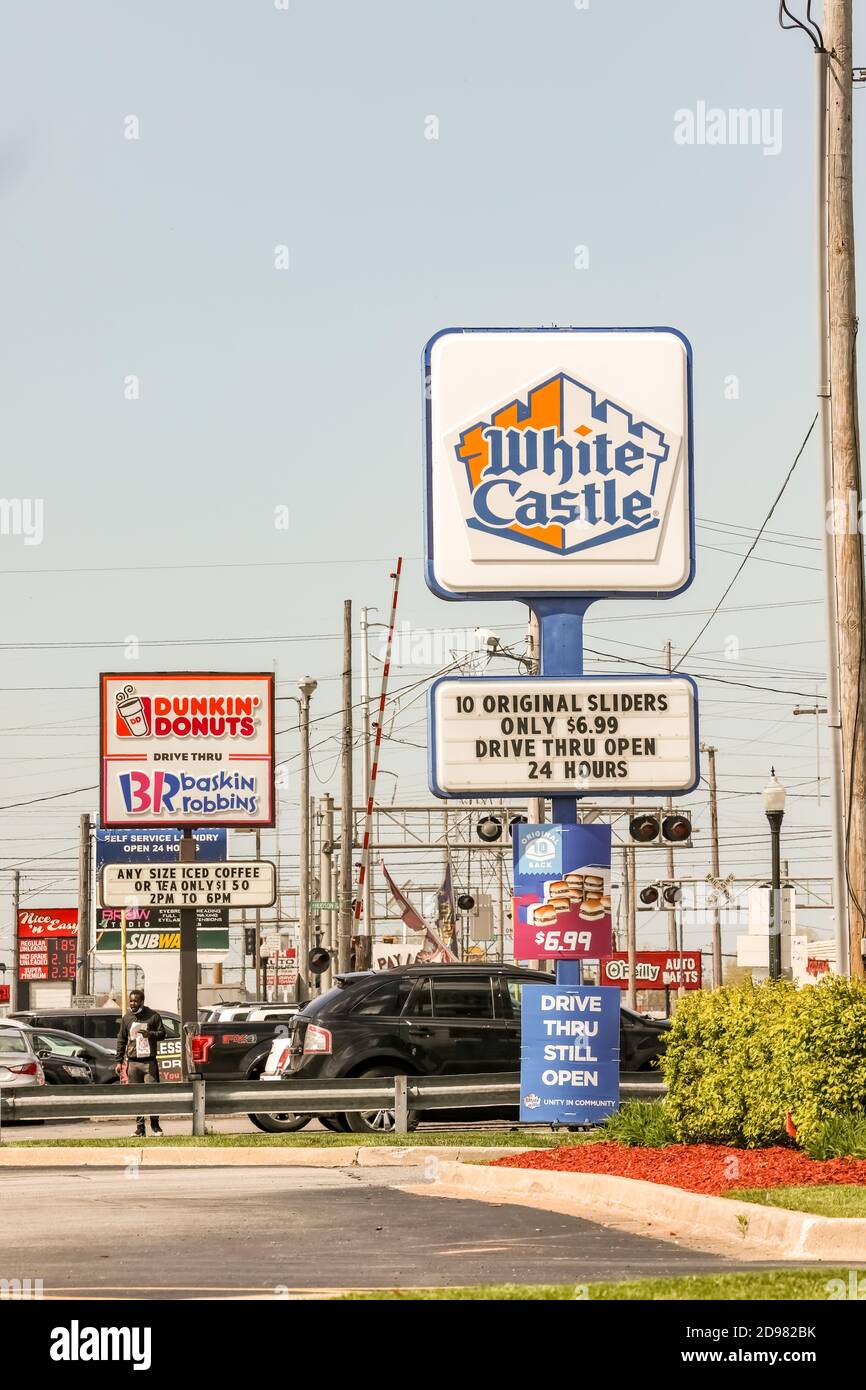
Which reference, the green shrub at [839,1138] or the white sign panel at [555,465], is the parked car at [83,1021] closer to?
the white sign panel at [555,465]

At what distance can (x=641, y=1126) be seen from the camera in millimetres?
16984

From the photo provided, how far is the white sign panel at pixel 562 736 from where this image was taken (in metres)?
18.3

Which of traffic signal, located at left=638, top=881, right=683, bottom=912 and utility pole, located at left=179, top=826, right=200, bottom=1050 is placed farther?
traffic signal, located at left=638, top=881, right=683, bottom=912

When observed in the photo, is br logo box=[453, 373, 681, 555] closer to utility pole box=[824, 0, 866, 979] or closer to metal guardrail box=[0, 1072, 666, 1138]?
utility pole box=[824, 0, 866, 979]

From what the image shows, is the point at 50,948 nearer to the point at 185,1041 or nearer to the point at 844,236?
the point at 185,1041

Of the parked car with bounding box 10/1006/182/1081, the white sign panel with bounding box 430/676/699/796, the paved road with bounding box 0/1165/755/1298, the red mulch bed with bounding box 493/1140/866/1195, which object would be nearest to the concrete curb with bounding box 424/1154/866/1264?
the red mulch bed with bounding box 493/1140/866/1195

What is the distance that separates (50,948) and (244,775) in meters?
58.1

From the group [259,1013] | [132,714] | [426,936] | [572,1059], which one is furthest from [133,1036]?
[426,936]

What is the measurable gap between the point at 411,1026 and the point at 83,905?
4138cm

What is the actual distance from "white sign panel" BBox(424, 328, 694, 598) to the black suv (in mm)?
6552

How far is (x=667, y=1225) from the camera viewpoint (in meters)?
13.1

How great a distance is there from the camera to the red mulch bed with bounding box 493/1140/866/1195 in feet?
44.1

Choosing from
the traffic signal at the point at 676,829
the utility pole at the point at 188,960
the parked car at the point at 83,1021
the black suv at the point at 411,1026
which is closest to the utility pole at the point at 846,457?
the black suv at the point at 411,1026
